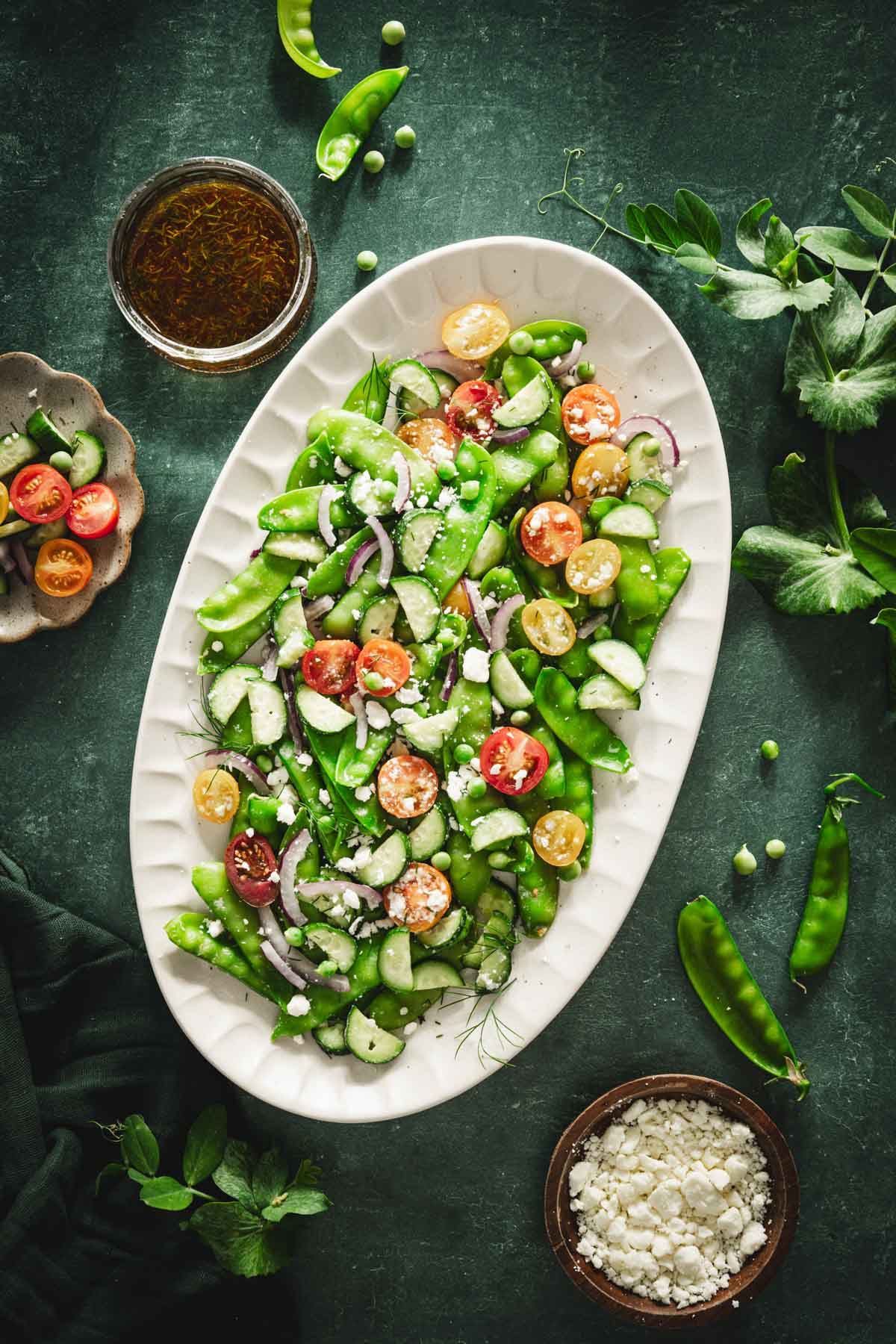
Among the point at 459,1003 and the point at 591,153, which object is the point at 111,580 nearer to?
the point at 459,1003

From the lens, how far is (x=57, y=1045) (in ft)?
10.5

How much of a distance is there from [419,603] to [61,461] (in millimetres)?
1236

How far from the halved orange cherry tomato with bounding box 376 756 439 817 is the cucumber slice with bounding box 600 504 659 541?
36.5 inches

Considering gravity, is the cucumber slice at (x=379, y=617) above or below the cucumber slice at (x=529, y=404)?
below

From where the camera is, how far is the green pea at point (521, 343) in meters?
2.94

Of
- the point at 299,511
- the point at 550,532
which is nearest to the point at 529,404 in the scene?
the point at 550,532

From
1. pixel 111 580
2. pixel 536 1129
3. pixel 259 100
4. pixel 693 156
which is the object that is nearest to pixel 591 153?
pixel 693 156

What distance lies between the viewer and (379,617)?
2926mm

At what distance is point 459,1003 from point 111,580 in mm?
1741

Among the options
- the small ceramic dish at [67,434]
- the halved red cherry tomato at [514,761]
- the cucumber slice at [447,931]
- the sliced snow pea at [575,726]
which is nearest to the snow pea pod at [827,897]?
the sliced snow pea at [575,726]

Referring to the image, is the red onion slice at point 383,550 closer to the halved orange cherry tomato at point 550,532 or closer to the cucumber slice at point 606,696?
the halved orange cherry tomato at point 550,532

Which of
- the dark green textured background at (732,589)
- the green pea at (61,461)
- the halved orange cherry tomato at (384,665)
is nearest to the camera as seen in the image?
the halved orange cherry tomato at (384,665)

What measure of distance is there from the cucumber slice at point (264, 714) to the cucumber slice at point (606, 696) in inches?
36.2

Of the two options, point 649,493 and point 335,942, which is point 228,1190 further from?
point 649,493
